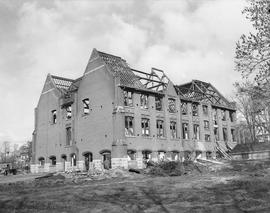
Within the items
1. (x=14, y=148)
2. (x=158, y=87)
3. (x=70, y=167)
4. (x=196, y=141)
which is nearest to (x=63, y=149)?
(x=70, y=167)

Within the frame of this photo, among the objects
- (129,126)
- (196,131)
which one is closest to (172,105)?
(196,131)

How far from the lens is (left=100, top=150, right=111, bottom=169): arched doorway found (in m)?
33.1

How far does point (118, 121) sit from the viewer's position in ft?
108

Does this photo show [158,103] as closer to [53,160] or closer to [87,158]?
[87,158]

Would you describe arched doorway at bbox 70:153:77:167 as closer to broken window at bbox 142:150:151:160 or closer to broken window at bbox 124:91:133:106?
broken window at bbox 142:150:151:160

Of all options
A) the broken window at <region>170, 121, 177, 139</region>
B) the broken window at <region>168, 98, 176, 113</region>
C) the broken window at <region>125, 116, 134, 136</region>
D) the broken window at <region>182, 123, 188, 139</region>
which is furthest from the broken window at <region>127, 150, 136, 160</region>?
the broken window at <region>182, 123, 188, 139</region>

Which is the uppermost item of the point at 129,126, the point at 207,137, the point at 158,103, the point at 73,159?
the point at 158,103

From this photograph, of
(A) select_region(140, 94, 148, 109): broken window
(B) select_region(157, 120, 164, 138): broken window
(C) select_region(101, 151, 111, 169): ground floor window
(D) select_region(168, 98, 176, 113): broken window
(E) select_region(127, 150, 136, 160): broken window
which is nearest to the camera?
(C) select_region(101, 151, 111, 169): ground floor window

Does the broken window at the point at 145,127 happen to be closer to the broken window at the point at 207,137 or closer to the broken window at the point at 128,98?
the broken window at the point at 128,98

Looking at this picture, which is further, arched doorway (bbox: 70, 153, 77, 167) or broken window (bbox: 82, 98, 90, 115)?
broken window (bbox: 82, 98, 90, 115)

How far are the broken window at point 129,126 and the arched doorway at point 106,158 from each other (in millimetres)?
2973

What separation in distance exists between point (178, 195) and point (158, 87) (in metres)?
26.4

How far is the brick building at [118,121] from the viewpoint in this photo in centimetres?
3422

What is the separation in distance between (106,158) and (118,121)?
4505 mm
